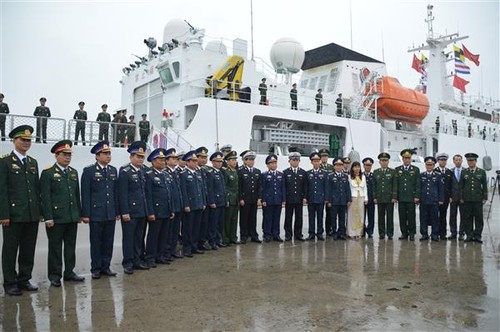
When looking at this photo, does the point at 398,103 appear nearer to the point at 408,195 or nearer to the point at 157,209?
the point at 408,195

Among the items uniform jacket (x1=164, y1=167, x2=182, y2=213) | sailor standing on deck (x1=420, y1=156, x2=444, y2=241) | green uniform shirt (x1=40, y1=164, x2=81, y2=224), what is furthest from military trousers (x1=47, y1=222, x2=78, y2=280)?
sailor standing on deck (x1=420, y1=156, x2=444, y2=241)

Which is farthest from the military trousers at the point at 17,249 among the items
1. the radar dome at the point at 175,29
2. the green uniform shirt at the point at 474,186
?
the radar dome at the point at 175,29

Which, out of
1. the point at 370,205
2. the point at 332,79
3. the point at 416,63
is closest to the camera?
the point at 370,205

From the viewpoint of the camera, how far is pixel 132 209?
15.8 ft

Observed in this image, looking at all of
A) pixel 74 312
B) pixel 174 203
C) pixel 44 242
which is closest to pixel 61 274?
pixel 74 312

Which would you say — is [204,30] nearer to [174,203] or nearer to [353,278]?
[174,203]

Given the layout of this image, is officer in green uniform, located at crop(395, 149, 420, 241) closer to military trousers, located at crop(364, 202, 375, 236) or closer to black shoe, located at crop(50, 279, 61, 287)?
military trousers, located at crop(364, 202, 375, 236)

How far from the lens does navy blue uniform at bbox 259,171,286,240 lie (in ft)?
23.3

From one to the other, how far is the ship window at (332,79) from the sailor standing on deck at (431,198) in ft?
33.2

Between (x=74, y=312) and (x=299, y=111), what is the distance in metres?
10.9

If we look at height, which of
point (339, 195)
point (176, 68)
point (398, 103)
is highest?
point (176, 68)

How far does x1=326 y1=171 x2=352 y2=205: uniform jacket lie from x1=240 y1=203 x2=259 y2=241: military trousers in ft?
4.70

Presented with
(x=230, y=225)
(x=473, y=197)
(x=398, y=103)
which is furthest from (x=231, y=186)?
(x=398, y=103)

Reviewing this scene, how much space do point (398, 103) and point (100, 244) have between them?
1474 centimetres
